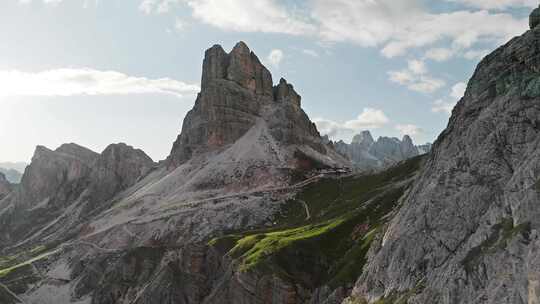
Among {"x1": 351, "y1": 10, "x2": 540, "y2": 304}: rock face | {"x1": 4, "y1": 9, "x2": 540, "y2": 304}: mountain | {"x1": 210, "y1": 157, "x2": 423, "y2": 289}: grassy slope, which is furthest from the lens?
{"x1": 210, "y1": 157, "x2": 423, "y2": 289}: grassy slope

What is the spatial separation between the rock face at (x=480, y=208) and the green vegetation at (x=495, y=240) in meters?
0.12

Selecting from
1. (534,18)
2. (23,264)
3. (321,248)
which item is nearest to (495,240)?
(534,18)

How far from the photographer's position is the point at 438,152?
6800 cm

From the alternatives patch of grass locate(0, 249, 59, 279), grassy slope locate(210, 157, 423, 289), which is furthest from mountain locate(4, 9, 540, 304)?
patch of grass locate(0, 249, 59, 279)

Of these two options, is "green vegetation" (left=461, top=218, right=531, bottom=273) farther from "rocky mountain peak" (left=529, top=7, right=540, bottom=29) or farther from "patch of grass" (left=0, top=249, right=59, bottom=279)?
"patch of grass" (left=0, top=249, right=59, bottom=279)

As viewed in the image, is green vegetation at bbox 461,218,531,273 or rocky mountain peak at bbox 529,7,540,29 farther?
rocky mountain peak at bbox 529,7,540,29

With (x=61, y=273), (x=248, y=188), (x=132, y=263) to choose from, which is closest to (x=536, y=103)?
(x=132, y=263)

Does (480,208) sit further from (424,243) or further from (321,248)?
(321,248)

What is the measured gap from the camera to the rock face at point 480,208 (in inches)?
1684

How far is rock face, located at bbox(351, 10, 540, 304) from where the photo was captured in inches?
1684

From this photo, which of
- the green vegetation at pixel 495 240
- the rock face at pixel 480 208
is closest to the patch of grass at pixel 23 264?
the rock face at pixel 480 208

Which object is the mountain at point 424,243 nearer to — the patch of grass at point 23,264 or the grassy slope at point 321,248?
the grassy slope at point 321,248

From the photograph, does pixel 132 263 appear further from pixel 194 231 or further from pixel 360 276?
pixel 360 276

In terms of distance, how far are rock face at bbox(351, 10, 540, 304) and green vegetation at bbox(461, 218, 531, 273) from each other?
0.40 feet
